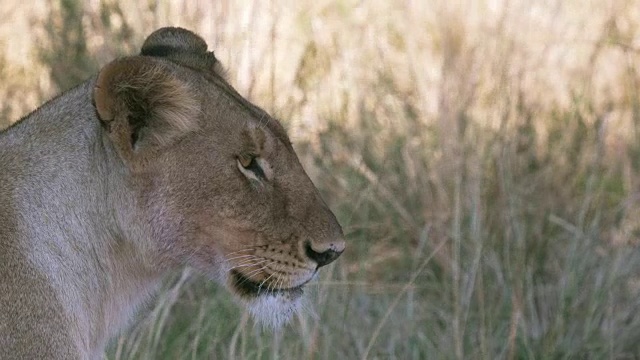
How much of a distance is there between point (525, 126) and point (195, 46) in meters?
2.66

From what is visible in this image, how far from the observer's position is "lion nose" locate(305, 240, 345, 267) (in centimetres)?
346

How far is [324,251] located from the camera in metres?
3.47

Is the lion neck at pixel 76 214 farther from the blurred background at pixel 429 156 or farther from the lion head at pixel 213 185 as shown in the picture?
the blurred background at pixel 429 156

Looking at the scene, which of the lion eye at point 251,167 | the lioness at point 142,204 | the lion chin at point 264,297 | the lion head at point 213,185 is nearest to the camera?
the lioness at point 142,204

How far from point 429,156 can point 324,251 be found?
2856 mm

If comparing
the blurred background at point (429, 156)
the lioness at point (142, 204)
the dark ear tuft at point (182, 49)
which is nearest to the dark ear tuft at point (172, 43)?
the dark ear tuft at point (182, 49)

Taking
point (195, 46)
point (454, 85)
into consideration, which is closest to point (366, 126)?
point (454, 85)

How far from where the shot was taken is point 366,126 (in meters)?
6.57

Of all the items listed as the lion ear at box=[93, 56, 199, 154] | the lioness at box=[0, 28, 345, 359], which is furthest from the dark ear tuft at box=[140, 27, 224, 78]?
the lion ear at box=[93, 56, 199, 154]

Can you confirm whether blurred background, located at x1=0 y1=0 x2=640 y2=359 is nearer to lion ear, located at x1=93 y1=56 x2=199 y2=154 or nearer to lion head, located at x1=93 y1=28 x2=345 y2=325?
lion head, located at x1=93 y1=28 x2=345 y2=325

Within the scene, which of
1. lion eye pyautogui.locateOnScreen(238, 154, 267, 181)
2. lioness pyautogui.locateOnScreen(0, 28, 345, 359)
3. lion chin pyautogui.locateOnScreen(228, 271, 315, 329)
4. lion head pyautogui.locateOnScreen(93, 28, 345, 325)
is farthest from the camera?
lion chin pyautogui.locateOnScreen(228, 271, 315, 329)

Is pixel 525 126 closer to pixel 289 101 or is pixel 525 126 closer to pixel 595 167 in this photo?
pixel 595 167

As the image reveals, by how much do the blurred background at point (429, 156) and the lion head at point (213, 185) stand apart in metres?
0.90

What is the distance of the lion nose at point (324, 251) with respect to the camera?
11.3ft
